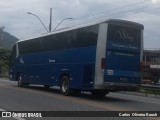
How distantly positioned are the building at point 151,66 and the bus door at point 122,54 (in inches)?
2165

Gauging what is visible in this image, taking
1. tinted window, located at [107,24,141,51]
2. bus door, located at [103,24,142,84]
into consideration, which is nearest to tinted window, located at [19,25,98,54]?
tinted window, located at [107,24,141,51]

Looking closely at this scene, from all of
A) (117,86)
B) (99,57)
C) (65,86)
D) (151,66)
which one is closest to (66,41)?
(65,86)

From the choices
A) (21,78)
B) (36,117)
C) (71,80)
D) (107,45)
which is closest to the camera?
(36,117)

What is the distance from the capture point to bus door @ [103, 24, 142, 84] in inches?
811

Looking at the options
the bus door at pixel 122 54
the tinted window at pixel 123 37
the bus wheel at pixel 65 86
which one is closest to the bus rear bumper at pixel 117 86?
the bus door at pixel 122 54

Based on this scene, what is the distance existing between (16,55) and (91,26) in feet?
41.4

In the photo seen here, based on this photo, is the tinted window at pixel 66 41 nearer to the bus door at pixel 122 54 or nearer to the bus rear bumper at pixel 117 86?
the bus door at pixel 122 54

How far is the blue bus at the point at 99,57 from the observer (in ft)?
67.2

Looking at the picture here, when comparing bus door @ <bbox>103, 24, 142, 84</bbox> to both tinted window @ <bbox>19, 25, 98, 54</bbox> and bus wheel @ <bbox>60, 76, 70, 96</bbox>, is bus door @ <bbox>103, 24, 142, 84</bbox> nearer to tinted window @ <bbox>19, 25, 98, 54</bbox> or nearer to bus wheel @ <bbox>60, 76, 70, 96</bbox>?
tinted window @ <bbox>19, 25, 98, 54</bbox>

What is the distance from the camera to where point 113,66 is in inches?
821

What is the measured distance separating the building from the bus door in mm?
55000

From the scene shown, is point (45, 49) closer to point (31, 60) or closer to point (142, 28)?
point (31, 60)

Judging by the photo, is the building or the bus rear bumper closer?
the bus rear bumper

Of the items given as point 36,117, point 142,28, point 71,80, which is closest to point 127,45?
point 142,28
